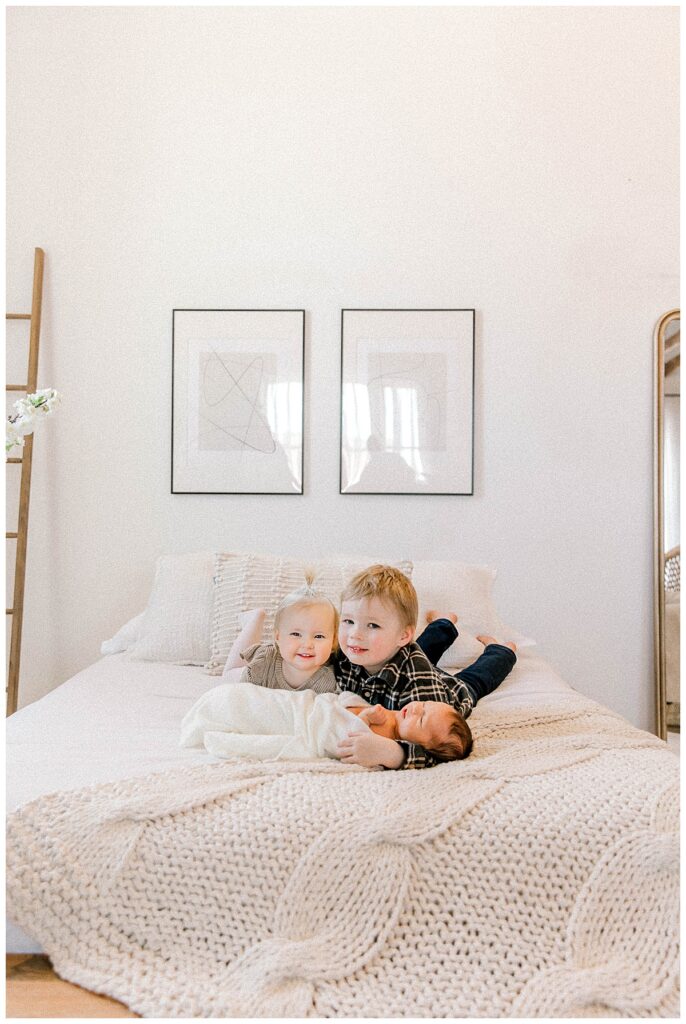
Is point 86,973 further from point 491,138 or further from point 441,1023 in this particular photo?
point 491,138

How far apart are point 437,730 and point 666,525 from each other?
187cm

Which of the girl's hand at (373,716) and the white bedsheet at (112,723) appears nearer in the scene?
the white bedsheet at (112,723)

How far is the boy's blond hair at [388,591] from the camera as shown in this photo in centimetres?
176

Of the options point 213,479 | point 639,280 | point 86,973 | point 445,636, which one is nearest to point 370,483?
point 213,479

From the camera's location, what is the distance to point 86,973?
1.19m

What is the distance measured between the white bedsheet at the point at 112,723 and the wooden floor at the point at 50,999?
0.04 metres

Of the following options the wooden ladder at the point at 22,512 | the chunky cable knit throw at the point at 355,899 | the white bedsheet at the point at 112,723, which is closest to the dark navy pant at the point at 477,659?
the white bedsheet at the point at 112,723

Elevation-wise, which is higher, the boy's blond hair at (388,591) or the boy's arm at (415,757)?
the boy's blond hair at (388,591)

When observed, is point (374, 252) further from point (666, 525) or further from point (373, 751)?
point (373, 751)

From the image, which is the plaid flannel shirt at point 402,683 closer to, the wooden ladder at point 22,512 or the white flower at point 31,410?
the white flower at point 31,410

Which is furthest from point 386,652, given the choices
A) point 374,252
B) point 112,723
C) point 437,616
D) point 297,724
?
point 374,252

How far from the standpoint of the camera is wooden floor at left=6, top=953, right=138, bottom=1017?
3.78ft

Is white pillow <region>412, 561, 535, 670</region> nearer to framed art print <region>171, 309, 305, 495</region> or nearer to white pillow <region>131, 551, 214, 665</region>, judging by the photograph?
white pillow <region>131, 551, 214, 665</region>

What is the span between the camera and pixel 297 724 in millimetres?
1566
